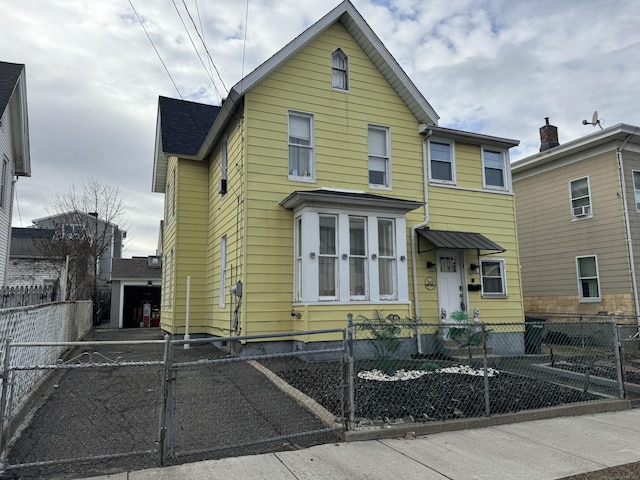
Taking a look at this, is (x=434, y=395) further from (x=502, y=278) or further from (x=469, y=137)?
(x=469, y=137)

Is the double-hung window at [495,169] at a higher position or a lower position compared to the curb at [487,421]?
higher

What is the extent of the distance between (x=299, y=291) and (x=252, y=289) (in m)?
1.03

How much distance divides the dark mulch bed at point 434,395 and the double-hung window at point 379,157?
17.7ft

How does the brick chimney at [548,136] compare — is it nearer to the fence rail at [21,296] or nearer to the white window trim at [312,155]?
the white window trim at [312,155]

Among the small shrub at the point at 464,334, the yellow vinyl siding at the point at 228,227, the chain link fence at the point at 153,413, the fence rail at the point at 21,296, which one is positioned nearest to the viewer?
the chain link fence at the point at 153,413

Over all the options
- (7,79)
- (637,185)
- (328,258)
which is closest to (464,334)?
(328,258)

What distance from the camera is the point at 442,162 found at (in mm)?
12164

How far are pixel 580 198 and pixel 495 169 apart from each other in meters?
5.28

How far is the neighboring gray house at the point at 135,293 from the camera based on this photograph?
23.8 metres

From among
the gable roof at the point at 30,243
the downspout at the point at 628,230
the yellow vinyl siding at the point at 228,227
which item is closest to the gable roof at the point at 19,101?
the yellow vinyl siding at the point at 228,227

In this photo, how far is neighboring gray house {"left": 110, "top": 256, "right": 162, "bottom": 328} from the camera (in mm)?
23828

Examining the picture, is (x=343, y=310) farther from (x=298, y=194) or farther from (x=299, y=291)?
(x=298, y=194)

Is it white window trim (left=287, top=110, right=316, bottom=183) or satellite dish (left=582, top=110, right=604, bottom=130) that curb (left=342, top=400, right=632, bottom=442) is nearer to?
white window trim (left=287, top=110, right=316, bottom=183)

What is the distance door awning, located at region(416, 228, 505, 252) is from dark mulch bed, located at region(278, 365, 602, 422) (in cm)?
372
